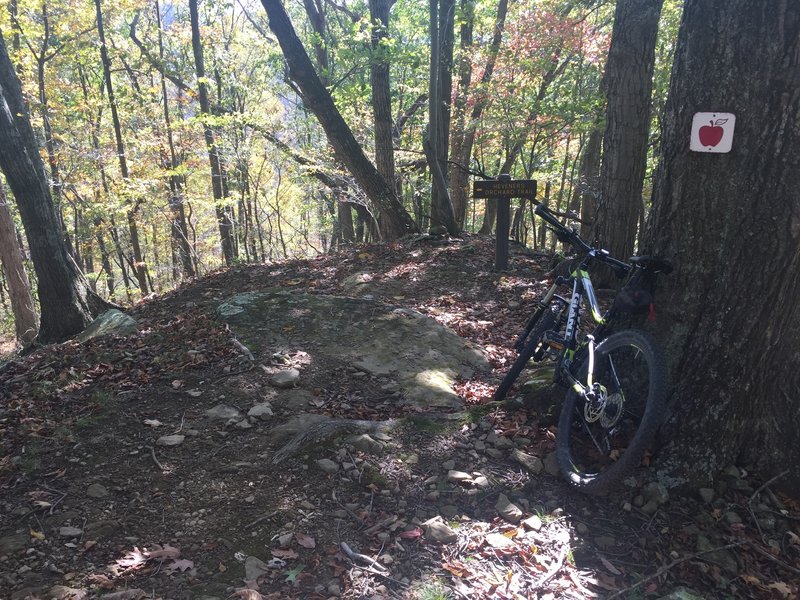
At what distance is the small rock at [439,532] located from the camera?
2.46m

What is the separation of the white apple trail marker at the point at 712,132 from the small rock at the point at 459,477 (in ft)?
7.29

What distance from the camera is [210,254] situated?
30266 mm

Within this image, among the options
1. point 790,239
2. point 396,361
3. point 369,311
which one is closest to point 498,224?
point 369,311

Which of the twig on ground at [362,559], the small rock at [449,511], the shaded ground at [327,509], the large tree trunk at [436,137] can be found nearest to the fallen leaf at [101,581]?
the shaded ground at [327,509]

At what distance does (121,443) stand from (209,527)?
1.20 m

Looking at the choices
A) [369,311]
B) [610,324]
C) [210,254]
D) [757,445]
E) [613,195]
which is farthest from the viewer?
[210,254]

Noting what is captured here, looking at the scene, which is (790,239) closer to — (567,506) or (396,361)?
(567,506)

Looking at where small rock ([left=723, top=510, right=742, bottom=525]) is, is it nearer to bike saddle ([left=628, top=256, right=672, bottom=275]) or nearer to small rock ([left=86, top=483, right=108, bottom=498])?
bike saddle ([left=628, top=256, right=672, bottom=275])

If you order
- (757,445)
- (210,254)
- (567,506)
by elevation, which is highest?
(757,445)

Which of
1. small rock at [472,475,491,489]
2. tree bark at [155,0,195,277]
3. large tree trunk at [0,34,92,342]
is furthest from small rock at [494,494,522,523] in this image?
tree bark at [155,0,195,277]

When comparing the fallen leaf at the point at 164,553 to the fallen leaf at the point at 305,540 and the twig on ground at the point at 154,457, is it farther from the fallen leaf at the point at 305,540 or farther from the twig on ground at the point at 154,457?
the twig on ground at the point at 154,457

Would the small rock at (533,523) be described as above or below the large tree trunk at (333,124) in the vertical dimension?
below

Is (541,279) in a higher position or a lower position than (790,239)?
lower

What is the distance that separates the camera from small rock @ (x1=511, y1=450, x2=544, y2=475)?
2.99 meters
